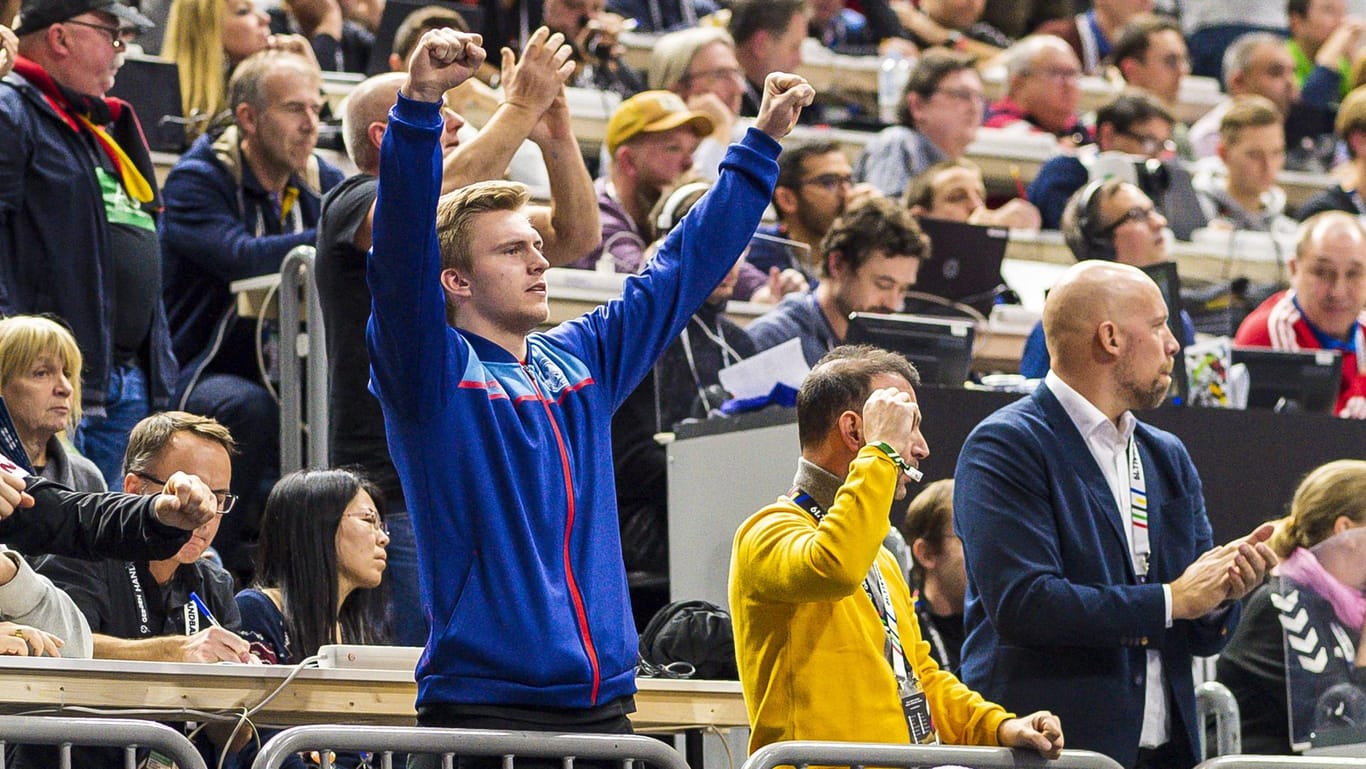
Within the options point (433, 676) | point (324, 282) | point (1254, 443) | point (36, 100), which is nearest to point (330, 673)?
point (433, 676)

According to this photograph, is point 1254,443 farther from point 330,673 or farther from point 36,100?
point 36,100

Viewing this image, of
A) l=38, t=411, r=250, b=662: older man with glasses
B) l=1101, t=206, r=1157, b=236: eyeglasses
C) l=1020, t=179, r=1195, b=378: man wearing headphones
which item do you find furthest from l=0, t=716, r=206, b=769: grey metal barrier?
l=1101, t=206, r=1157, b=236: eyeglasses

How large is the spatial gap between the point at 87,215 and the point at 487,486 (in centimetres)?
273

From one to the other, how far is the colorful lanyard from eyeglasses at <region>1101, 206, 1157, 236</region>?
3989mm

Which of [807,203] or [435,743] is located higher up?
[807,203]

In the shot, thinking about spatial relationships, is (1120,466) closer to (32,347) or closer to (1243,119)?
(32,347)

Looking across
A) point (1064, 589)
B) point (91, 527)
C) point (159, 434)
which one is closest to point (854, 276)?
point (1064, 589)

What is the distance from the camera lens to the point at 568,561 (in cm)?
347

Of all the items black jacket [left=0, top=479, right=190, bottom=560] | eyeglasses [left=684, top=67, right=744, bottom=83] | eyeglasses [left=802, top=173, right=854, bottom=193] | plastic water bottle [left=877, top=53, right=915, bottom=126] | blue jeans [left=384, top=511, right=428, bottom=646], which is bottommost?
blue jeans [left=384, top=511, right=428, bottom=646]

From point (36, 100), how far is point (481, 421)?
2.83 meters

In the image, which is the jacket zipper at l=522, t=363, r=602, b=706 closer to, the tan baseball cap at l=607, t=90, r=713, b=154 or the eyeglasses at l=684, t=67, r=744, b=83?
the tan baseball cap at l=607, t=90, r=713, b=154

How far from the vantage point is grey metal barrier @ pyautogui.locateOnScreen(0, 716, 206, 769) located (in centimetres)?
312

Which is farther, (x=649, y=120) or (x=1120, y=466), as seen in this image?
(x=649, y=120)

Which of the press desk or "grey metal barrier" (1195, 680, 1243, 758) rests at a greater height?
the press desk
